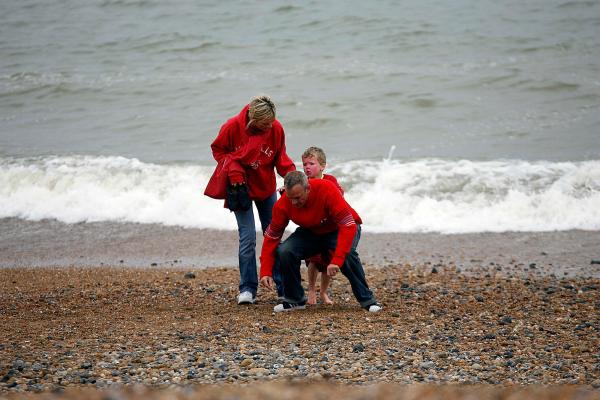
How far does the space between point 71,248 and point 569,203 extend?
6394mm

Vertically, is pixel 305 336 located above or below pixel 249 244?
below

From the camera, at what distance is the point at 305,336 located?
5754 mm

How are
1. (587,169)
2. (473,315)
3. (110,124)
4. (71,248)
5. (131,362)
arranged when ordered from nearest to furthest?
(131,362) < (473,315) < (71,248) < (587,169) < (110,124)

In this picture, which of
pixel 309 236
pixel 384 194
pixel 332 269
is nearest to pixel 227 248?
pixel 384 194

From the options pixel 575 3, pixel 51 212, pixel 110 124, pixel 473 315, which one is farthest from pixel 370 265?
pixel 575 3

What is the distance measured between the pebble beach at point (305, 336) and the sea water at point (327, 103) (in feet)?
9.33

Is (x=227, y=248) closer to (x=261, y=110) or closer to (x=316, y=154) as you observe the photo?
(x=316, y=154)

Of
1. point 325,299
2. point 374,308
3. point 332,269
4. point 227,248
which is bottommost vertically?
point 227,248

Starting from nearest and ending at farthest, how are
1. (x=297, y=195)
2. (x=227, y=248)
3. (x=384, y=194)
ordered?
(x=297, y=195) → (x=227, y=248) → (x=384, y=194)

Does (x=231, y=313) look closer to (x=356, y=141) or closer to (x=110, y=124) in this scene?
(x=356, y=141)

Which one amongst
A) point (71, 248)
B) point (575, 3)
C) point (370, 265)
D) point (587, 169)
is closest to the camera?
point (370, 265)

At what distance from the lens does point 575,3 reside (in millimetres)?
20359

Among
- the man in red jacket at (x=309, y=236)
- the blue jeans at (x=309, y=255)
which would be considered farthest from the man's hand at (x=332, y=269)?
the blue jeans at (x=309, y=255)

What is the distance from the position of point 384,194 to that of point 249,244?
4600mm
